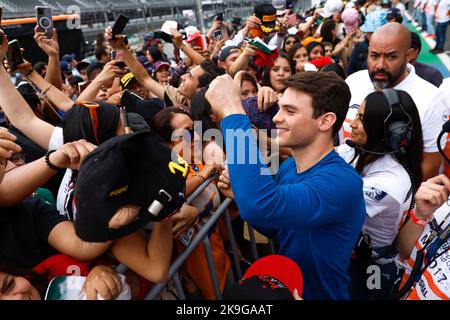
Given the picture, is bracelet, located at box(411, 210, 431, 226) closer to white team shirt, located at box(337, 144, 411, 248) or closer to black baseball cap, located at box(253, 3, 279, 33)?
white team shirt, located at box(337, 144, 411, 248)

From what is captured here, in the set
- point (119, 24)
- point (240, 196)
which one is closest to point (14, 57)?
point (119, 24)

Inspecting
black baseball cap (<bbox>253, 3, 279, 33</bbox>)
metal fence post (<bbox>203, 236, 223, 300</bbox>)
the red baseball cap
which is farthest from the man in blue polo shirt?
black baseball cap (<bbox>253, 3, 279, 33</bbox>)

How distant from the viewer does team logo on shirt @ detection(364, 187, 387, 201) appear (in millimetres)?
1814

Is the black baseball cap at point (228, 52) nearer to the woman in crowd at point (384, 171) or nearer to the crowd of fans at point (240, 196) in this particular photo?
the crowd of fans at point (240, 196)

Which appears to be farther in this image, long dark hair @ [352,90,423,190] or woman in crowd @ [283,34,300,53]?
woman in crowd @ [283,34,300,53]

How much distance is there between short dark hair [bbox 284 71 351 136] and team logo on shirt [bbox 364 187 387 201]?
19.2 inches

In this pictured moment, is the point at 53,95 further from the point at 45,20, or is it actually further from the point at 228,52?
the point at 228,52

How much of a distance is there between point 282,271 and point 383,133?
44.5 inches

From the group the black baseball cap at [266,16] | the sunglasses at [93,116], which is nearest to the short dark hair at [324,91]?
the sunglasses at [93,116]

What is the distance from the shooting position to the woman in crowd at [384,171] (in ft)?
6.06

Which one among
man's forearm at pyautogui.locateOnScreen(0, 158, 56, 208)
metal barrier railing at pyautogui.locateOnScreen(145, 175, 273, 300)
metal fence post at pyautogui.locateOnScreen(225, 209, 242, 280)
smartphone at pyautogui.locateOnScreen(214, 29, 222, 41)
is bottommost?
metal fence post at pyautogui.locateOnScreen(225, 209, 242, 280)

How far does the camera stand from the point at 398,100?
201cm
